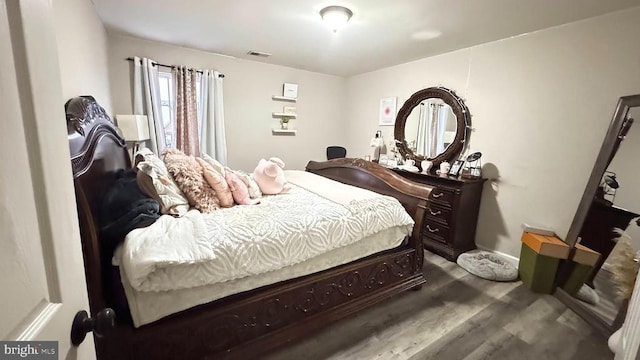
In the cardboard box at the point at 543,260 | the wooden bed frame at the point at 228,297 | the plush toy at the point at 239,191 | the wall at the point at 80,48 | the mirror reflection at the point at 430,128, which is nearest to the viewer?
the wooden bed frame at the point at 228,297

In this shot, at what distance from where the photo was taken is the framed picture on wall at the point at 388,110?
4.03 m

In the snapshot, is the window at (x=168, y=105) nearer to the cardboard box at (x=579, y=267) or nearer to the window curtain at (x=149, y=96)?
the window curtain at (x=149, y=96)

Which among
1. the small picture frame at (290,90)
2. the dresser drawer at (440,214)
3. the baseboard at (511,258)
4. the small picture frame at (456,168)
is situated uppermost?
the small picture frame at (290,90)

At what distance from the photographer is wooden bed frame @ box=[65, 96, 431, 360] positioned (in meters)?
1.25

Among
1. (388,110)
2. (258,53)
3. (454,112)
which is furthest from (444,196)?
(258,53)

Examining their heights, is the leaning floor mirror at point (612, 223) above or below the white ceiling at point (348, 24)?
below

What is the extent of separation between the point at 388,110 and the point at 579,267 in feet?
9.32

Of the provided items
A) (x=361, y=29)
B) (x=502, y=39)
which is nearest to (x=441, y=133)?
(x=502, y=39)

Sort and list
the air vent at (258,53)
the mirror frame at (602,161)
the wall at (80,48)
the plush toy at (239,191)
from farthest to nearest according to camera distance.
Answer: the air vent at (258,53), the plush toy at (239,191), the mirror frame at (602,161), the wall at (80,48)

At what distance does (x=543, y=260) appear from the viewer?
2.29 metres

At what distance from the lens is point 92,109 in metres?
1.78

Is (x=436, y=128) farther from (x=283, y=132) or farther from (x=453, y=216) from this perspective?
(x=283, y=132)

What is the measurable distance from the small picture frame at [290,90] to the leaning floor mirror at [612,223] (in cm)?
369

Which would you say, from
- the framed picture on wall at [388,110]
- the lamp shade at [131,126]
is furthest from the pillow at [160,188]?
the framed picture on wall at [388,110]
